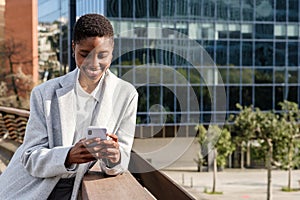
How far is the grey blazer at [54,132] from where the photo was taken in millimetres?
1797

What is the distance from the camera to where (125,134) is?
1.90 metres

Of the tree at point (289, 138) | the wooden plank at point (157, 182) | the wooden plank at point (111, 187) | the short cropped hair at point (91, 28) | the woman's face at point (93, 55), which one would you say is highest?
the short cropped hair at point (91, 28)

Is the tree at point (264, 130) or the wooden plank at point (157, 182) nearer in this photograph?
the wooden plank at point (157, 182)

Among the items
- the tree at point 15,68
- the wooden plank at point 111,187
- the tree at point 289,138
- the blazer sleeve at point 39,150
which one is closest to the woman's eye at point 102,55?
the blazer sleeve at point 39,150

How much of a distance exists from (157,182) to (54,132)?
59 centimetres

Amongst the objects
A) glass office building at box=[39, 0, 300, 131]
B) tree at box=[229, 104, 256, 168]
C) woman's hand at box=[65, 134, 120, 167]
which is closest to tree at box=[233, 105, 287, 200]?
tree at box=[229, 104, 256, 168]

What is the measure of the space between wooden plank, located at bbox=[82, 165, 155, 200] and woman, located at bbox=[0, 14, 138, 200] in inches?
1.2

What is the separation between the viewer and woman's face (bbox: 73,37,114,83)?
1.78m

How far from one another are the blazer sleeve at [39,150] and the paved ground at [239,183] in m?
27.5

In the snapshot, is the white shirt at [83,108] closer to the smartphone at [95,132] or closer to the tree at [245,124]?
the smartphone at [95,132]

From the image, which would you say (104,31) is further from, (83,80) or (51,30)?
(51,30)

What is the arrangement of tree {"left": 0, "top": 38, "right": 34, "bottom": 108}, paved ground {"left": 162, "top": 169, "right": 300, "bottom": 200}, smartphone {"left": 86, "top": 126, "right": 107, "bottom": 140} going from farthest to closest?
paved ground {"left": 162, "top": 169, "right": 300, "bottom": 200} → tree {"left": 0, "top": 38, "right": 34, "bottom": 108} → smartphone {"left": 86, "top": 126, "right": 107, "bottom": 140}

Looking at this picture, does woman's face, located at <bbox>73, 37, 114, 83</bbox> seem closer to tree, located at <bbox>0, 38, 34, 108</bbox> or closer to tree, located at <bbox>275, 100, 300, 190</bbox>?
tree, located at <bbox>0, 38, 34, 108</bbox>

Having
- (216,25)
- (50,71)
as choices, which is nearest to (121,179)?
(50,71)
